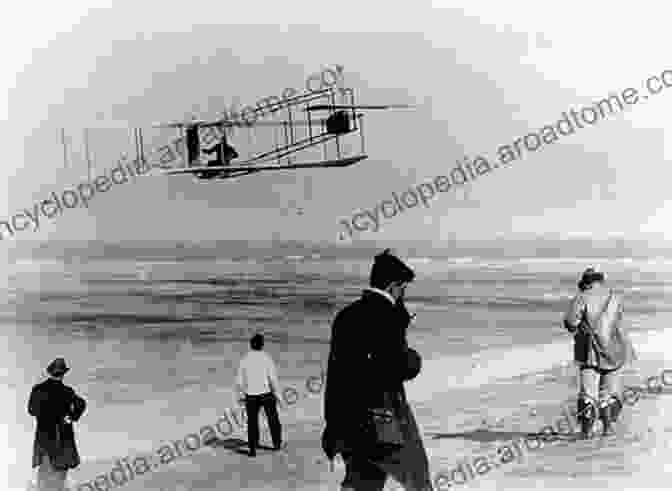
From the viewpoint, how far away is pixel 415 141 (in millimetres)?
8875

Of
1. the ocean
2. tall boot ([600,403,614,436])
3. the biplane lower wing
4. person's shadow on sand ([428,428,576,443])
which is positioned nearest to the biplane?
the biplane lower wing

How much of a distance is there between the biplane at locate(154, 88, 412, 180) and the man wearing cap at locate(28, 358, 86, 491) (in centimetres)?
246

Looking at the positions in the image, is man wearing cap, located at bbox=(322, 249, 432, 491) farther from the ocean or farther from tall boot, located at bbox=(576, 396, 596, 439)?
the ocean

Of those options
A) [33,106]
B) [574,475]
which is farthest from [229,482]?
[33,106]

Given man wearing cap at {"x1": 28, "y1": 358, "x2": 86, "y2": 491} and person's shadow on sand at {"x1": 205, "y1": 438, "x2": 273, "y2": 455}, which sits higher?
man wearing cap at {"x1": 28, "y1": 358, "x2": 86, "y2": 491}

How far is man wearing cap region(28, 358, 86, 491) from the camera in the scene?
6.89 m

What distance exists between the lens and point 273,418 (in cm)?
771

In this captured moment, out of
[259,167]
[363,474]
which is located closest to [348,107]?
[259,167]

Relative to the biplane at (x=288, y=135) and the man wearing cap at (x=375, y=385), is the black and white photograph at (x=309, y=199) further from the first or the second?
the man wearing cap at (x=375, y=385)

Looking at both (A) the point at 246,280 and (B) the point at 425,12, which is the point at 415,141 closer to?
(B) the point at 425,12

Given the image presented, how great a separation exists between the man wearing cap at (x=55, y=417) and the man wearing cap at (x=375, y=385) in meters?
2.55

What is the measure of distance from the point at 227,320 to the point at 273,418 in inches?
71.0

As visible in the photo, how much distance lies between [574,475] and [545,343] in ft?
7.48

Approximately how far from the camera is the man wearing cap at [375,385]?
5496 millimetres
